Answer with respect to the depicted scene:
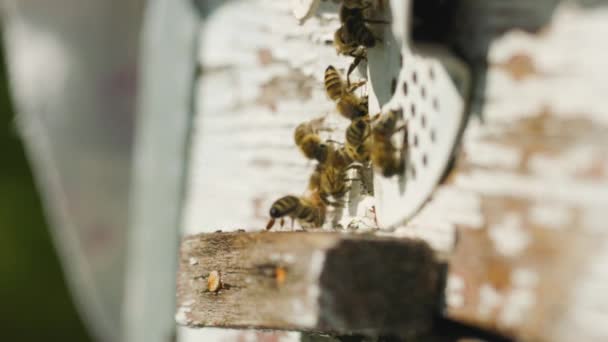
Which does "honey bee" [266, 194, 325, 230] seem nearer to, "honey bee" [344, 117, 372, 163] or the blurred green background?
"honey bee" [344, 117, 372, 163]

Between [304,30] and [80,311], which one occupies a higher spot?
[304,30]

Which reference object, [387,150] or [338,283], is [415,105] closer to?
[387,150]

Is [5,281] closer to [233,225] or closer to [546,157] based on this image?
[233,225]

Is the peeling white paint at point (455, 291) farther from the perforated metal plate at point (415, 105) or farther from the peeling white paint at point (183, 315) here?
the peeling white paint at point (183, 315)

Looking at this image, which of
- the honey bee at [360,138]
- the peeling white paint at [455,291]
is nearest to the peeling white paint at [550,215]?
the peeling white paint at [455,291]

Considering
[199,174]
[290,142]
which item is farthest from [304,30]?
[199,174]

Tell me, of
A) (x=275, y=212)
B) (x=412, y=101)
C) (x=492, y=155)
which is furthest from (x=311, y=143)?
(x=492, y=155)
